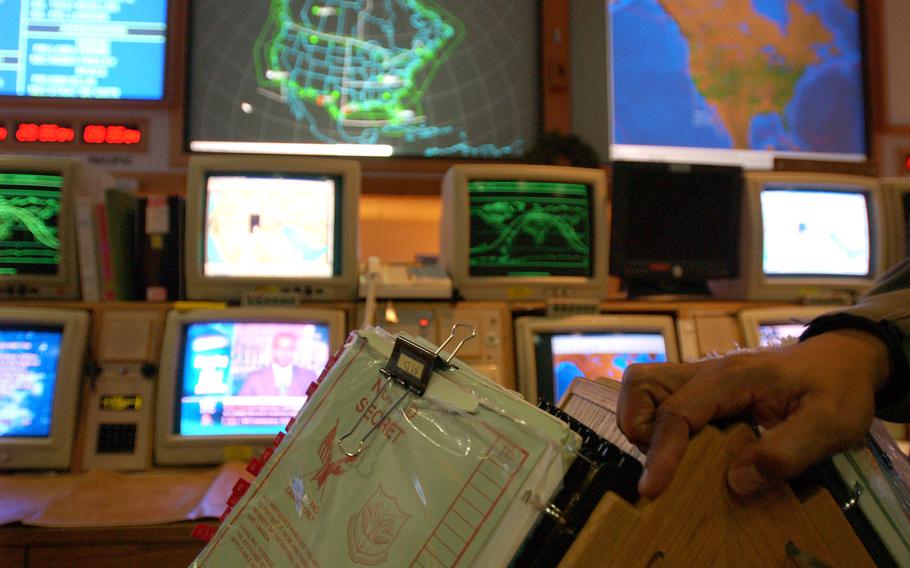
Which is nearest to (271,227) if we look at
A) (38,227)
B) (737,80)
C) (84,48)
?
(38,227)

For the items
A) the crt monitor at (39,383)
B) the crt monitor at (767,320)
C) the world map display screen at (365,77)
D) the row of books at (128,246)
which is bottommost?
the crt monitor at (39,383)

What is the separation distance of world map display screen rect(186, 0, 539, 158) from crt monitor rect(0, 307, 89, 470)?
4.55 ft

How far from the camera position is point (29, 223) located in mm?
1523

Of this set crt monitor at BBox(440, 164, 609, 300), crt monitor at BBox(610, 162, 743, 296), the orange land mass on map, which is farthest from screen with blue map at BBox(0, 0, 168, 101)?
the orange land mass on map

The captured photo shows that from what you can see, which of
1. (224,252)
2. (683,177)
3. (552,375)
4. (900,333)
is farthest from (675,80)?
(900,333)

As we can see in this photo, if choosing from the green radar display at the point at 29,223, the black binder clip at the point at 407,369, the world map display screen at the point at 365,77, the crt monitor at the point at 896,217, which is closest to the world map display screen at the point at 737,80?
the world map display screen at the point at 365,77

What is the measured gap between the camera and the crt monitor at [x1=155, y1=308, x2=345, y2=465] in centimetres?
139

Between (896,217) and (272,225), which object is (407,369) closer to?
(272,225)

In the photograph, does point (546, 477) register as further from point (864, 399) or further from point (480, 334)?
point (480, 334)

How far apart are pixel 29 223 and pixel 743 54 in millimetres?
3069

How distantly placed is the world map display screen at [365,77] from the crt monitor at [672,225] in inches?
44.7

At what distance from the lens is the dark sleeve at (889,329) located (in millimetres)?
543

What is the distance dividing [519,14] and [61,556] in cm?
269

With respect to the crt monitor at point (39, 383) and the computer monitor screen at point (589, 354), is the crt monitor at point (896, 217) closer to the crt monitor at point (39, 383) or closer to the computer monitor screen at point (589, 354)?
the computer monitor screen at point (589, 354)
